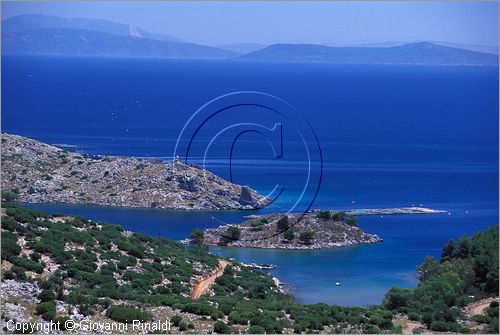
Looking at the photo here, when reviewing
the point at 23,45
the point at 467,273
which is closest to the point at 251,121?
the point at 467,273

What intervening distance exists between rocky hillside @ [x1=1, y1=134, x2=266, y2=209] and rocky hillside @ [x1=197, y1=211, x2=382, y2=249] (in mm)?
6095

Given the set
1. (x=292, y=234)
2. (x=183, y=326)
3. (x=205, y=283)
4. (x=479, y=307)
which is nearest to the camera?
(x=183, y=326)

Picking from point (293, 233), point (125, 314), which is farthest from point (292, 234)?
point (125, 314)

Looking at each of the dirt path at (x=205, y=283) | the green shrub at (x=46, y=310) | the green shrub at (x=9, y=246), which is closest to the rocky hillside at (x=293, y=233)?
the dirt path at (x=205, y=283)

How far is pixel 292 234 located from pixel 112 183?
14.0 metres

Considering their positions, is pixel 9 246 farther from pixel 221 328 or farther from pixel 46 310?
pixel 221 328

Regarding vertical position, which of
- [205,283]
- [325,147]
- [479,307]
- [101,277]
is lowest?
[325,147]

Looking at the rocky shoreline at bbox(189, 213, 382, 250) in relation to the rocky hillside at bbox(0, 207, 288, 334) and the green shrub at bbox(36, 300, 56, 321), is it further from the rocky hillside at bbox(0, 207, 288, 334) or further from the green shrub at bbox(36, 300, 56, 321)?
the green shrub at bbox(36, 300, 56, 321)

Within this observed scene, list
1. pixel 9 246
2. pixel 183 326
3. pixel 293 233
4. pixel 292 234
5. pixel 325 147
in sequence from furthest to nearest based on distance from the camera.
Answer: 1. pixel 325 147
2. pixel 293 233
3. pixel 292 234
4. pixel 9 246
5. pixel 183 326

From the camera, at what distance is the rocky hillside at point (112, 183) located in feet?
170

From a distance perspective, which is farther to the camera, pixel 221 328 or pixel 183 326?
pixel 221 328

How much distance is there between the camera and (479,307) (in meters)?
24.0

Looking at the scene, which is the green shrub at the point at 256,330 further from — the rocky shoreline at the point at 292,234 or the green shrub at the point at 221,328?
the rocky shoreline at the point at 292,234

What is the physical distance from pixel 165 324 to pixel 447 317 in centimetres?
634
